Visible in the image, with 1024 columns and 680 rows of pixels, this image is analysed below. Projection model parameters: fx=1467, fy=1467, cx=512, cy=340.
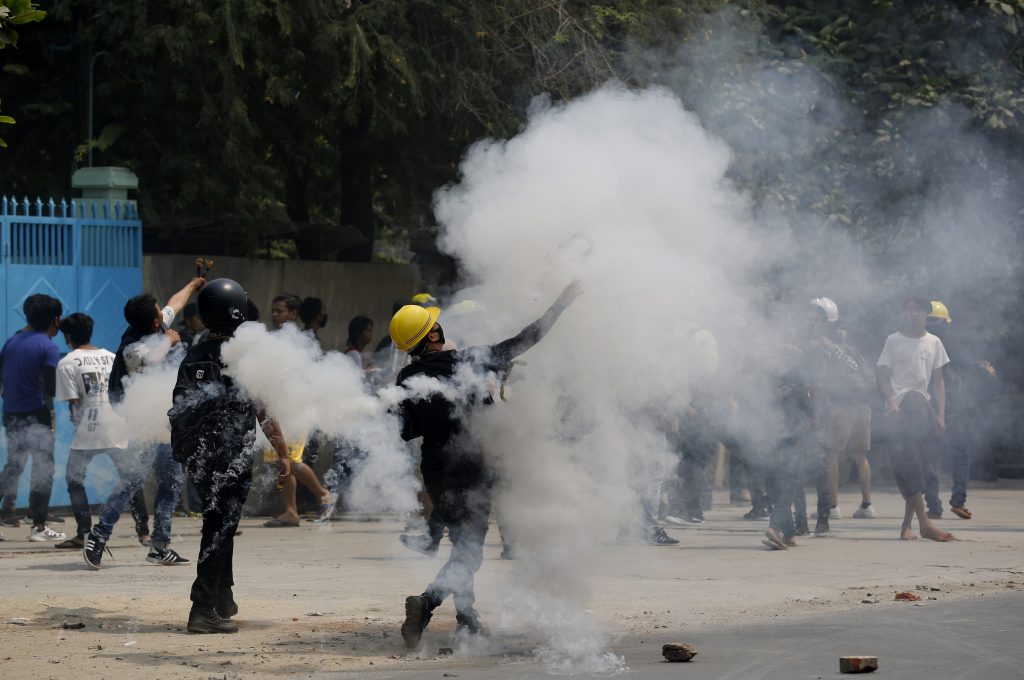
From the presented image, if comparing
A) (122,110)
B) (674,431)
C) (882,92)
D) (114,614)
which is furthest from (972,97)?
→ (114,614)

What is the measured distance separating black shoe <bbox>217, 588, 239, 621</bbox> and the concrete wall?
6654mm

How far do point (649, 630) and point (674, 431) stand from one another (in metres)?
4.32

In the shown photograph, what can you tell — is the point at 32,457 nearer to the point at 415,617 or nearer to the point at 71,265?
the point at 71,265

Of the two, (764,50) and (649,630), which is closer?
(649,630)

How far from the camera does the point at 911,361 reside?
1223 cm

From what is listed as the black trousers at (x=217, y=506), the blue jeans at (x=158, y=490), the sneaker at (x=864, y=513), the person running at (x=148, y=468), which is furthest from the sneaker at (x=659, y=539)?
the black trousers at (x=217, y=506)

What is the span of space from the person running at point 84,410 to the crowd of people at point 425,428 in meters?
0.01

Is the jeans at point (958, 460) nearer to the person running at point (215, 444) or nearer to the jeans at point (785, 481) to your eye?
the jeans at point (785, 481)

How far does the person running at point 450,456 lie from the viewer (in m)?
7.21

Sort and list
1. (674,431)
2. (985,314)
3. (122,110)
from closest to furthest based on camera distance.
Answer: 1. (674,431)
2. (122,110)
3. (985,314)

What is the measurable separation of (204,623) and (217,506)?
608mm

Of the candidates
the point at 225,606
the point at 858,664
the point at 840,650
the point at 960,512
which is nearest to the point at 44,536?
the point at 225,606

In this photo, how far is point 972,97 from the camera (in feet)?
52.5

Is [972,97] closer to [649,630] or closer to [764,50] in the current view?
[764,50]
